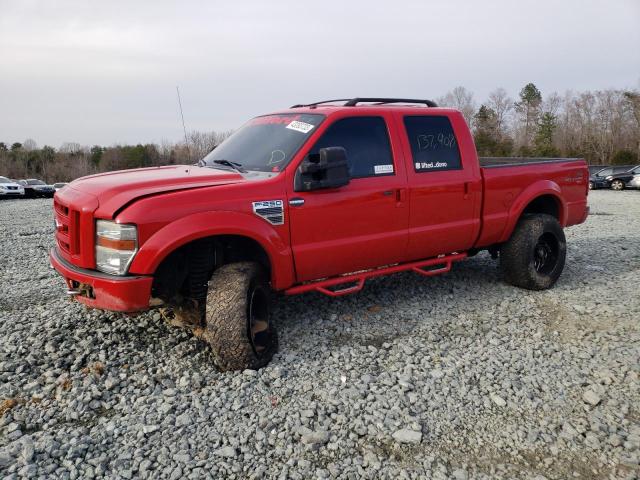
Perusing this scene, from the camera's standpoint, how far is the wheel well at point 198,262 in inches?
138

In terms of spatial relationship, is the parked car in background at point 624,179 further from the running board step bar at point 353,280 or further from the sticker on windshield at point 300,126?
the sticker on windshield at point 300,126

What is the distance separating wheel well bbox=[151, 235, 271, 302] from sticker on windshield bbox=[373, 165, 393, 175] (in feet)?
3.99

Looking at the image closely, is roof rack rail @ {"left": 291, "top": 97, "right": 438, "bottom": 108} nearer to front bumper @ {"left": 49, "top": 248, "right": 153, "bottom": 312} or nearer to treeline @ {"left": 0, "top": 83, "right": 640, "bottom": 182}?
front bumper @ {"left": 49, "top": 248, "right": 153, "bottom": 312}

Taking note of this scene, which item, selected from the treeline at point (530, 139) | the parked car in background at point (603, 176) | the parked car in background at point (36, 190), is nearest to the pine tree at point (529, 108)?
the treeline at point (530, 139)

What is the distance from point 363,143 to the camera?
4.17 metres

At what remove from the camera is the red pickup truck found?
3.25 meters

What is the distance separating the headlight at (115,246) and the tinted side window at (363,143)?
160 cm

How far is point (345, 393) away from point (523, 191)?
3222 millimetres

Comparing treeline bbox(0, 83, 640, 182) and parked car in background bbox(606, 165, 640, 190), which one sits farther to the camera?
treeline bbox(0, 83, 640, 182)

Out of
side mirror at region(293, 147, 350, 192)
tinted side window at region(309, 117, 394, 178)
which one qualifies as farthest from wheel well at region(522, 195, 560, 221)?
side mirror at region(293, 147, 350, 192)

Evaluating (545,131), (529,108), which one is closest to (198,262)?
(545,131)

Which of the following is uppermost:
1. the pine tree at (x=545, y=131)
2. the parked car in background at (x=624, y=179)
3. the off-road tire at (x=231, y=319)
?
the pine tree at (x=545, y=131)

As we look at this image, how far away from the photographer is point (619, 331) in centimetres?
416

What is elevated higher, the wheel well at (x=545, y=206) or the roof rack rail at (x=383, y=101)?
the roof rack rail at (x=383, y=101)
